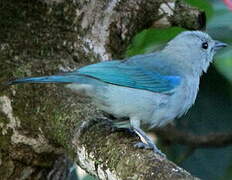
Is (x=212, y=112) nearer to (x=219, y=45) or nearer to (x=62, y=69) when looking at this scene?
(x=219, y=45)

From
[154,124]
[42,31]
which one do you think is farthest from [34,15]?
[154,124]

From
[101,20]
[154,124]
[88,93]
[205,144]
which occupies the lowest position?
[205,144]

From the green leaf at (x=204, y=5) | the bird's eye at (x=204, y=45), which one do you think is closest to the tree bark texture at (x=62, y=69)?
the green leaf at (x=204, y=5)

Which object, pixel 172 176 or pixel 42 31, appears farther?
pixel 42 31

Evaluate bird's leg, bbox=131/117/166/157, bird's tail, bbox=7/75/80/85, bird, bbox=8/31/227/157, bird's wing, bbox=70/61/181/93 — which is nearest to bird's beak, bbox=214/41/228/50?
bird, bbox=8/31/227/157

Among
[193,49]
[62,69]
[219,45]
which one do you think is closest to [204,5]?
[219,45]

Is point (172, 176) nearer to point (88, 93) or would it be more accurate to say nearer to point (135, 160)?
point (135, 160)

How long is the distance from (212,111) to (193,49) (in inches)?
19.9

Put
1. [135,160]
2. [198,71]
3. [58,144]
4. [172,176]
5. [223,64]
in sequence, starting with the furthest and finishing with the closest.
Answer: [198,71], [223,64], [58,144], [135,160], [172,176]

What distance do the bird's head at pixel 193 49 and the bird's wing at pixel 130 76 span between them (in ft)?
0.97

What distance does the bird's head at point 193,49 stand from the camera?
409 cm

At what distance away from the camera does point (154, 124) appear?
3572 mm

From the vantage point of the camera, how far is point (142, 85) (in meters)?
3.66

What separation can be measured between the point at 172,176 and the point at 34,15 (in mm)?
1635
